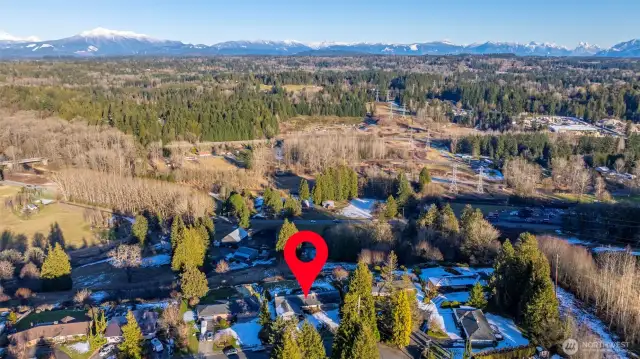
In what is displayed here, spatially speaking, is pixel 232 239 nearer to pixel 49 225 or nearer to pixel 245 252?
pixel 245 252

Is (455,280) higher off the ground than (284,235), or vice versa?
(284,235)

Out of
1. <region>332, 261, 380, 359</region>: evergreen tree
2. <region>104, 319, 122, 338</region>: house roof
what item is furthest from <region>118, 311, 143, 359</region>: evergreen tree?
<region>332, 261, 380, 359</region>: evergreen tree

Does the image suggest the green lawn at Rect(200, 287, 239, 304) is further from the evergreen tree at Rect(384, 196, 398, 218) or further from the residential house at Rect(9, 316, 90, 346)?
the evergreen tree at Rect(384, 196, 398, 218)

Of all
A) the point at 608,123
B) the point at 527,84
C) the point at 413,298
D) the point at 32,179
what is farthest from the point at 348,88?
the point at 413,298

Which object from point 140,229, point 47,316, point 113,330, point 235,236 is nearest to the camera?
point 113,330

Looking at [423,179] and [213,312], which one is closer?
[213,312]

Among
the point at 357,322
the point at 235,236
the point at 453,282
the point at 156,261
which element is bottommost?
the point at 156,261

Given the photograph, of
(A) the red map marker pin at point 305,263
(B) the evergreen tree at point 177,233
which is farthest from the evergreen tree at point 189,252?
(A) the red map marker pin at point 305,263

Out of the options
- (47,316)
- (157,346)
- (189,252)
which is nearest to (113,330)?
(157,346)
